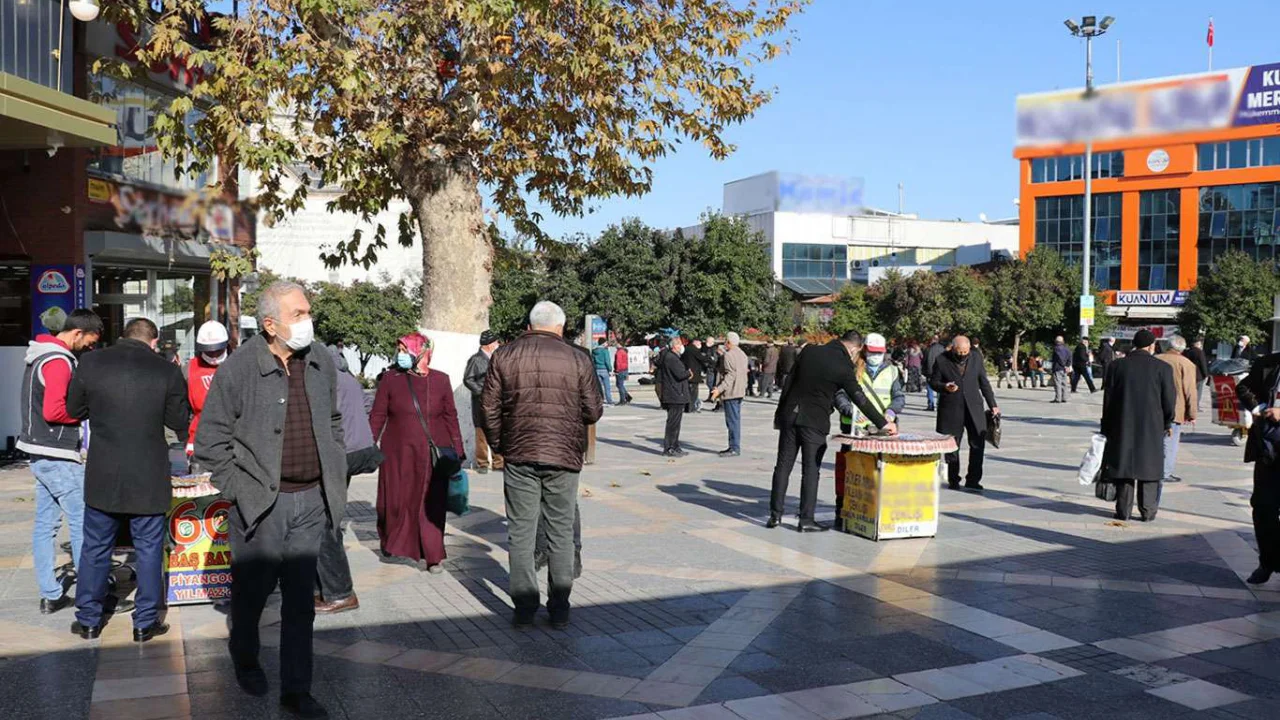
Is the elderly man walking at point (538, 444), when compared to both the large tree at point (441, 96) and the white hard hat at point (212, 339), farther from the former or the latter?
the large tree at point (441, 96)

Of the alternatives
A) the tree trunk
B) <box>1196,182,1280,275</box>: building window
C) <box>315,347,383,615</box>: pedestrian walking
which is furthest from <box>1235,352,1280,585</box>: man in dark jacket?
<box>1196,182,1280,275</box>: building window

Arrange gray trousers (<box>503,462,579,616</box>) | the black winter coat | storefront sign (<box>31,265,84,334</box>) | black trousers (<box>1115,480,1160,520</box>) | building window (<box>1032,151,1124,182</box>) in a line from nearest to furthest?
the black winter coat < gray trousers (<box>503,462,579,616</box>) < black trousers (<box>1115,480,1160,520</box>) < storefront sign (<box>31,265,84,334</box>) < building window (<box>1032,151,1124,182</box>)

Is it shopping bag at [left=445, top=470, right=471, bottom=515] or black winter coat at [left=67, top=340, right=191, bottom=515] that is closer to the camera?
black winter coat at [left=67, top=340, right=191, bottom=515]

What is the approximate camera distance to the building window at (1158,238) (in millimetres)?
65250

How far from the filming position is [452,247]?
1178 centimetres

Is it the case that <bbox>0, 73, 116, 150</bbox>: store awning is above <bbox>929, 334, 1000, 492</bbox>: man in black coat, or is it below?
above

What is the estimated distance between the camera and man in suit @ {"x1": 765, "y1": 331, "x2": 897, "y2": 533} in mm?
8773

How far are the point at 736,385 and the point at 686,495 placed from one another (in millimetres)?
4332

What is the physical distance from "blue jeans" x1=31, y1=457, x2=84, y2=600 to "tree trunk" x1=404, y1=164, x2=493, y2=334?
5.68 meters

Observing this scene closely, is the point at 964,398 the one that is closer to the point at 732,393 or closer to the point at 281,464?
the point at 732,393

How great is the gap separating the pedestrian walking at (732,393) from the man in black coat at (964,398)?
365 cm

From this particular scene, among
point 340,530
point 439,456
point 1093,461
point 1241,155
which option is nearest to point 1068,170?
point 1241,155

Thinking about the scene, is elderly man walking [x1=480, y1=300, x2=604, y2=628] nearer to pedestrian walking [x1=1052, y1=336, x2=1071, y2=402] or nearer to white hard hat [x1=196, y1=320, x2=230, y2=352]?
white hard hat [x1=196, y1=320, x2=230, y2=352]

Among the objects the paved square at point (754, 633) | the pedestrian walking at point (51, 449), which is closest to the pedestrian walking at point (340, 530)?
the paved square at point (754, 633)
